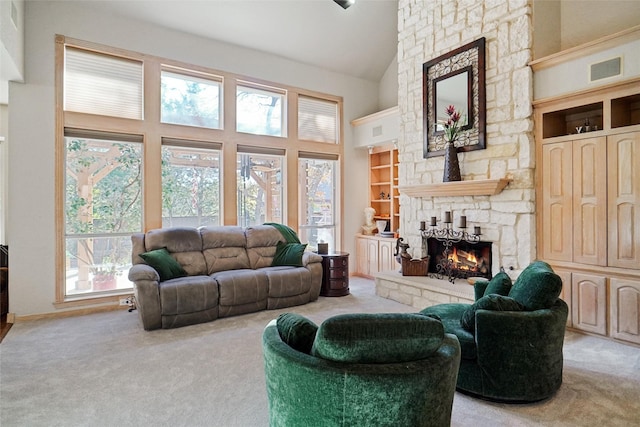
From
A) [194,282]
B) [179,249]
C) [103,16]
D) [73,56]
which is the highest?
[103,16]

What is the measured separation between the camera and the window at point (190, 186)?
5.18 m

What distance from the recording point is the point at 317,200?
262 inches

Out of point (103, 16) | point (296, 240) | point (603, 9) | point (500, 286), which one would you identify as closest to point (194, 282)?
point (296, 240)

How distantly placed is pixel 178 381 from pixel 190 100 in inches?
161

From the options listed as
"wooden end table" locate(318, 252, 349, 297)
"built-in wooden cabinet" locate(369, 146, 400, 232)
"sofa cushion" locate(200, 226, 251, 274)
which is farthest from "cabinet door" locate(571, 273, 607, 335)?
"sofa cushion" locate(200, 226, 251, 274)

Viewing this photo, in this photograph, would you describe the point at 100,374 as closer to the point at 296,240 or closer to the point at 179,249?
the point at 179,249

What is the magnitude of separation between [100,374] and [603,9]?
617cm

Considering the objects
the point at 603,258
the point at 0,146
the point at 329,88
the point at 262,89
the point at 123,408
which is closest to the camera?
the point at 123,408

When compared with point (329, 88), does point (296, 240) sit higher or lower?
lower

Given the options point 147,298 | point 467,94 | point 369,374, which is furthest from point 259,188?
point 369,374

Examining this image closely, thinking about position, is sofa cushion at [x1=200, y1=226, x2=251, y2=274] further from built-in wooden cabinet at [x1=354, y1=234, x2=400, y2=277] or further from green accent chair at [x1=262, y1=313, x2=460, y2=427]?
green accent chair at [x1=262, y1=313, x2=460, y2=427]

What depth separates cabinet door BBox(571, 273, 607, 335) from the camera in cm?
352

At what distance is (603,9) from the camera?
3965 mm

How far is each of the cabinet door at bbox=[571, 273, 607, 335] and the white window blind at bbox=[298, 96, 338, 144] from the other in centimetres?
446
